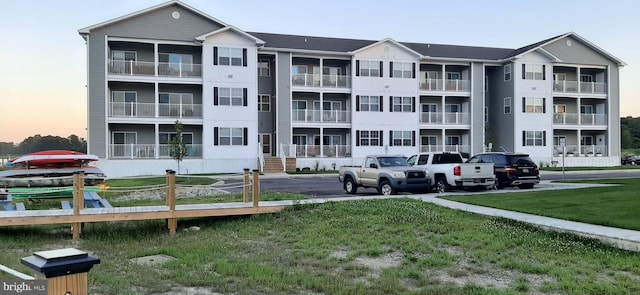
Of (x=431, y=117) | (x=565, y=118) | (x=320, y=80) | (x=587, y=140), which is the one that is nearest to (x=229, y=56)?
(x=320, y=80)

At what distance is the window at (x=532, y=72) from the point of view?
46.1 meters

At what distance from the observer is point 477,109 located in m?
46.1

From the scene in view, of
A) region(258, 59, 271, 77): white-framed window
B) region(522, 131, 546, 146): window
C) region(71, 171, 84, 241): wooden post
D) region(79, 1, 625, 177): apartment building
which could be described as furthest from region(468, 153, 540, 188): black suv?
region(522, 131, 546, 146): window

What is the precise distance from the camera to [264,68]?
4297 cm

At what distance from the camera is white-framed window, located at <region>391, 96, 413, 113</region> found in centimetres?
4350

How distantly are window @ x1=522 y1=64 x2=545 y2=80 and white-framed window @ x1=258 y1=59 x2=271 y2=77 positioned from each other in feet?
75.6

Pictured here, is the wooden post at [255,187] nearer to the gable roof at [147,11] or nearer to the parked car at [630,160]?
the gable roof at [147,11]

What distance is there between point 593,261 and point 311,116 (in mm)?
34305

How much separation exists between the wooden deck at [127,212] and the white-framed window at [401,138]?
29981mm

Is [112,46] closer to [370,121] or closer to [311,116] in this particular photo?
[311,116]

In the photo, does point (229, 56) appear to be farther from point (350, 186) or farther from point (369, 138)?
point (350, 186)

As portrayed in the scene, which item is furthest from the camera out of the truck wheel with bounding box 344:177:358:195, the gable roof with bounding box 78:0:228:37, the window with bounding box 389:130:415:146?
the window with bounding box 389:130:415:146

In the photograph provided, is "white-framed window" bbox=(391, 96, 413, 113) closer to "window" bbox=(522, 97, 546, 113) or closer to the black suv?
"window" bbox=(522, 97, 546, 113)

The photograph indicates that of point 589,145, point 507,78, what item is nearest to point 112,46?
point 507,78
